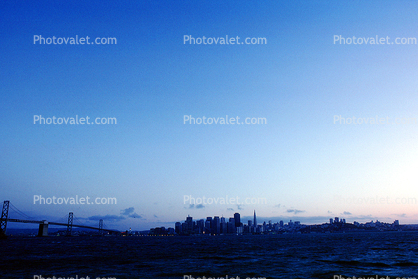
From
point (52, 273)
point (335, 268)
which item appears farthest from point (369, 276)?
point (52, 273)

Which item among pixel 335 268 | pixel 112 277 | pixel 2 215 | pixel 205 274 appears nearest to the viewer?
pixel 112 277

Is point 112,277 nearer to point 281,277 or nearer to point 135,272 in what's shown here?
point 135,272

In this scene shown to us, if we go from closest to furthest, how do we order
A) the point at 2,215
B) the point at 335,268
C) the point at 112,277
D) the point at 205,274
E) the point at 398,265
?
the point at 112,277, the point at 205,274, the point at 335,268, the point at 398,265, the point at 2,215

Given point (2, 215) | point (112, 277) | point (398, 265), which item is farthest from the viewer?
point (2, 215)

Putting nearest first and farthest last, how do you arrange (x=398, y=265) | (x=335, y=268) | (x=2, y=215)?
(x=335, y=268) < (x=398, y=265) < (x=2, y=215)

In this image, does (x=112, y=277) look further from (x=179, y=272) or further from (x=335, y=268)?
(x=335, y=268)

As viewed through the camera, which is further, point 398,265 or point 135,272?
point 398,265

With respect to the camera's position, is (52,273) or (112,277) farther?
(52,273)

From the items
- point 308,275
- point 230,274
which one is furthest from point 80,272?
point 308,275
